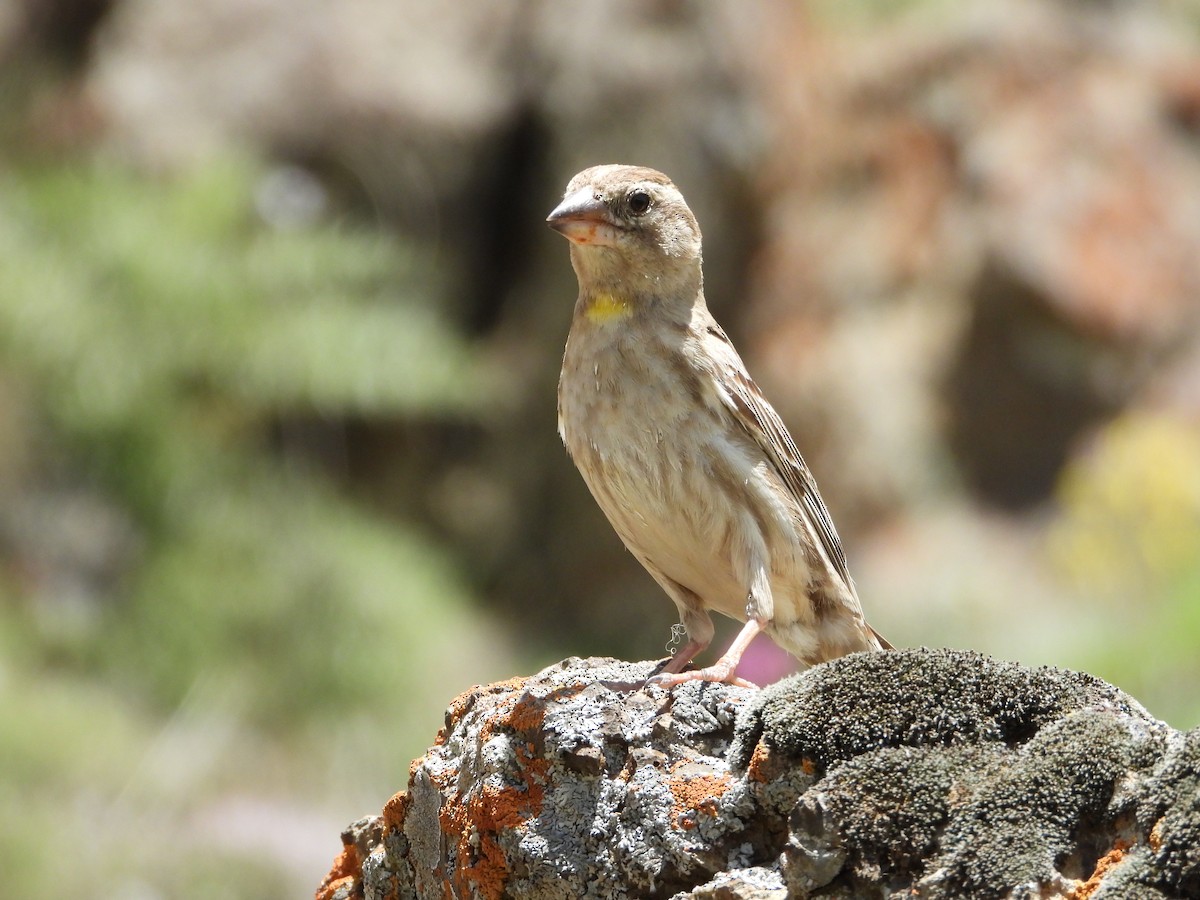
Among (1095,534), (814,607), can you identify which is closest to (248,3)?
(1095,534)

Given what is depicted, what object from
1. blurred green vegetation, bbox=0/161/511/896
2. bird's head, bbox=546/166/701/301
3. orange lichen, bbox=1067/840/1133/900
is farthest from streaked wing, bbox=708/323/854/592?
blurred green vegetation, bbox=0/161/511/896

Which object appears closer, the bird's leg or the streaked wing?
the bird's leg

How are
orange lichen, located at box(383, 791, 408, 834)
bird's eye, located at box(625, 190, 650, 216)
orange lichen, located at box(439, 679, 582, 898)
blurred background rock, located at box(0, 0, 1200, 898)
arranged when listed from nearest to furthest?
orange lichen, located at box(439, 679, 582, 898) < orange lichen, located at box(383, 791, 408, 834) < bird's eye, located at box(625, 190, 650, 216) < blurred background rock, located at box(0, 0, 1200, 898)

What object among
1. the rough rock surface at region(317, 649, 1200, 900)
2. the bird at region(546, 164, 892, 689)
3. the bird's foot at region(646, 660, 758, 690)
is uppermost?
the bird at region(546, 164, 892, 689)

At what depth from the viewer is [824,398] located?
13914 millimetres

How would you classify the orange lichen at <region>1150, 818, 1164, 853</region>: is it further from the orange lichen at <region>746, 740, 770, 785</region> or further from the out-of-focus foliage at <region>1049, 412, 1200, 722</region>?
the out-of-focus foliage at <region>1049, 412, 1200, 722</region>

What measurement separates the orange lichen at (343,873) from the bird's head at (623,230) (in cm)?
195

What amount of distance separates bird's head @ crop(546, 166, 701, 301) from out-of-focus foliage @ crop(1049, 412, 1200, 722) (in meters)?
4.97

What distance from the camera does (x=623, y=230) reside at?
16.6ft

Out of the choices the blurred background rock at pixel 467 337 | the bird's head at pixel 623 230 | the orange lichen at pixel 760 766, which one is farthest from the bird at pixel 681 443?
the blurred background rock at pixel 467 337

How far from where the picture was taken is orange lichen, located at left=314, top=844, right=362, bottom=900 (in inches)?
168

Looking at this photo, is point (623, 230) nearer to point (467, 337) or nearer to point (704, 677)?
point (704, 677)

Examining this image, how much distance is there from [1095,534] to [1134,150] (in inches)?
166

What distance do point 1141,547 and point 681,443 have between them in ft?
25.1
